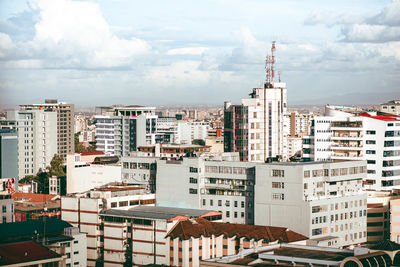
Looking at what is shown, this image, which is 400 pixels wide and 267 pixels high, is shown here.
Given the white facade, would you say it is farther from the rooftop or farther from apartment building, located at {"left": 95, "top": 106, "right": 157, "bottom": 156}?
apartment building, located at {"left": 95, "top": 106, "right": 157, "bottom": 156}

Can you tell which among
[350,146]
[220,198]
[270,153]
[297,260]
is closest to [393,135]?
[350,146]

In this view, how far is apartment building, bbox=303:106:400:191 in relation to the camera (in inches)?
1982

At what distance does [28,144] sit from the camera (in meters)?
75.1

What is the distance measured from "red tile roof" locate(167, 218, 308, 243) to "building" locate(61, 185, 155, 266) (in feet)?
14.7

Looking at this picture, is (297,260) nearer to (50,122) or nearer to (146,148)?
(146,148)

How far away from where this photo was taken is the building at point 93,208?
3906cm

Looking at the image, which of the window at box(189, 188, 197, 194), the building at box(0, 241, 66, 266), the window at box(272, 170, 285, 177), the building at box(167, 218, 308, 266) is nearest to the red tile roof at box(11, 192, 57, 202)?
the window at box(189, 188, 197, 194)

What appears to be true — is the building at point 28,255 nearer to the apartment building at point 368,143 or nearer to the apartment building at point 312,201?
the apartment building at point 312,201

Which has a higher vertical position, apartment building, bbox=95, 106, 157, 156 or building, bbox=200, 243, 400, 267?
apartment building, bbox=95, 106, 157, 156

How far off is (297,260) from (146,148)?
39606 millimetres

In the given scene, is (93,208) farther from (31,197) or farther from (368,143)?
(368,143)

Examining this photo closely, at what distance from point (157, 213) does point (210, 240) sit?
Result: 11.9 feet

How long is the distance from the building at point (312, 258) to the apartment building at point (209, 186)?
9116 millimetres

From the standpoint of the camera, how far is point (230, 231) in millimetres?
36125
